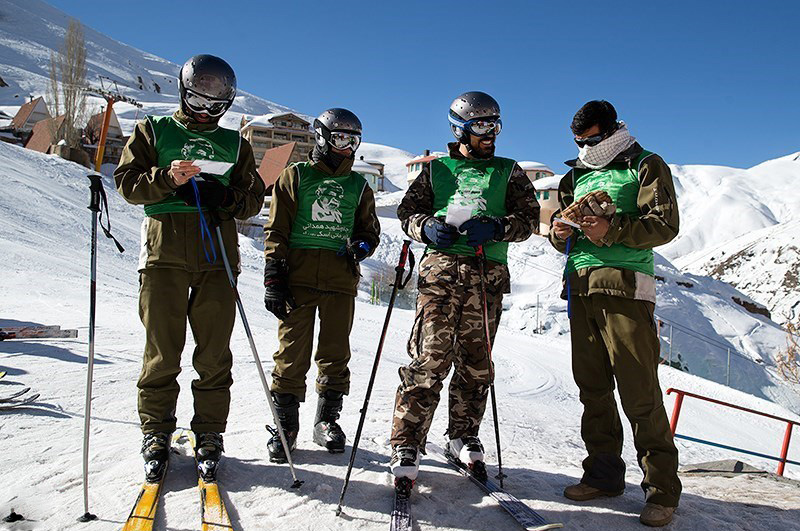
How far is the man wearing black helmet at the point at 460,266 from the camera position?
318cm

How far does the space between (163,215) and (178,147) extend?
43cm

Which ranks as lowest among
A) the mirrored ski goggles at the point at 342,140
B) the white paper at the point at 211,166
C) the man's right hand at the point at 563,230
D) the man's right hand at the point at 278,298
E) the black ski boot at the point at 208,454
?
the black ski boot at the point at 208,454

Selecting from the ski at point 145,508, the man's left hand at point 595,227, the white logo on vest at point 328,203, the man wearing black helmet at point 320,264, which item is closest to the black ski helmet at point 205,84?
the man wearing black helmet at point 320,264

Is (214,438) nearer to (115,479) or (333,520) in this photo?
(115,479)

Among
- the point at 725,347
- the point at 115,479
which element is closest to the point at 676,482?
the point at 115,479

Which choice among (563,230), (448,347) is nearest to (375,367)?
(448,347)

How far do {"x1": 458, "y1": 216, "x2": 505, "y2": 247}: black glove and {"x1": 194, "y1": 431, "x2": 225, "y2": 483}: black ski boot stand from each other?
6.27 feet

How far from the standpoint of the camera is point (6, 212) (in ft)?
49.9

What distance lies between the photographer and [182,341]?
3215 mm

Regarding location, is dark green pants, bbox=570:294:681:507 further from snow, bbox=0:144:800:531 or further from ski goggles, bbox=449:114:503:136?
ski goggles, bbox=449:114:503:136

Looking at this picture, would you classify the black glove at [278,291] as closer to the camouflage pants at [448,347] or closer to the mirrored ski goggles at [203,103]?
the camouflage pants at [448,347]

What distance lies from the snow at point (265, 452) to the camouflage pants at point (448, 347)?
415 mm

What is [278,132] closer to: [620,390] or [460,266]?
[460,266]

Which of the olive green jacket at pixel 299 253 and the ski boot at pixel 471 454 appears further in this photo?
the olive green jacket at pixel 299 253
